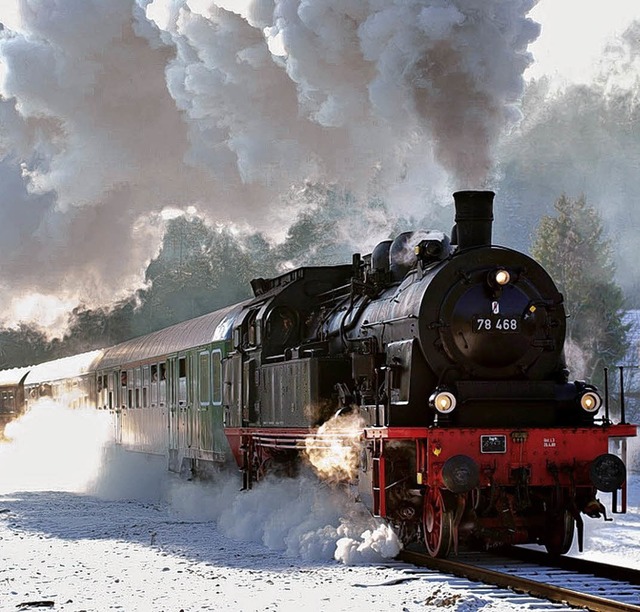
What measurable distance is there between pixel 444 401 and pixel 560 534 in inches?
63.2

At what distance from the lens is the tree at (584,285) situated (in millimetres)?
37656

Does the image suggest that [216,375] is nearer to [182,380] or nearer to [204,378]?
[204,378]

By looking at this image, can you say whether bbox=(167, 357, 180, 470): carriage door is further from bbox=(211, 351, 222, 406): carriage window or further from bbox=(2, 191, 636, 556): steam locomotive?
bbox=(2, 191, 636, 556): steam locomotive

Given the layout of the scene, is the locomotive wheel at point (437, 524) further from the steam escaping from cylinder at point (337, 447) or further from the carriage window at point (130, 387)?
the carriage window at point (130, 387)

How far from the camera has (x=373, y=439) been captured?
948cm

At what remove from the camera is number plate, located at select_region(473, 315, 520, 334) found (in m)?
9.57

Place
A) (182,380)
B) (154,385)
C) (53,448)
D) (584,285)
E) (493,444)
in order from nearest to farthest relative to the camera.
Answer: (493,444) → (182,380) → (154,385) → (53,448) → (584,285)

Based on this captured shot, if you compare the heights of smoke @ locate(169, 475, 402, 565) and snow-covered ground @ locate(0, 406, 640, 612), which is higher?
smoke @ locate(169, 475, 402, 565)

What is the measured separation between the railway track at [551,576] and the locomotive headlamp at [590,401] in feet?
4.13

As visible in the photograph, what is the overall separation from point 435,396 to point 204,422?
271 inches

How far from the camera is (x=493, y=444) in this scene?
9.16 meters

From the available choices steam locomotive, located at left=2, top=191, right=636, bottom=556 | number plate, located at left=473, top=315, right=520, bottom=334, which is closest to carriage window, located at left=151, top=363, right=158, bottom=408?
steam locomotive, located at left=2, top=191, right=636, bottom=556

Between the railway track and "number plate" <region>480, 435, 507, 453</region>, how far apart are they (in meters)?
0.93

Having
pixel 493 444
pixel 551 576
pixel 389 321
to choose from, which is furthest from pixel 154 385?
pixel 551 576
